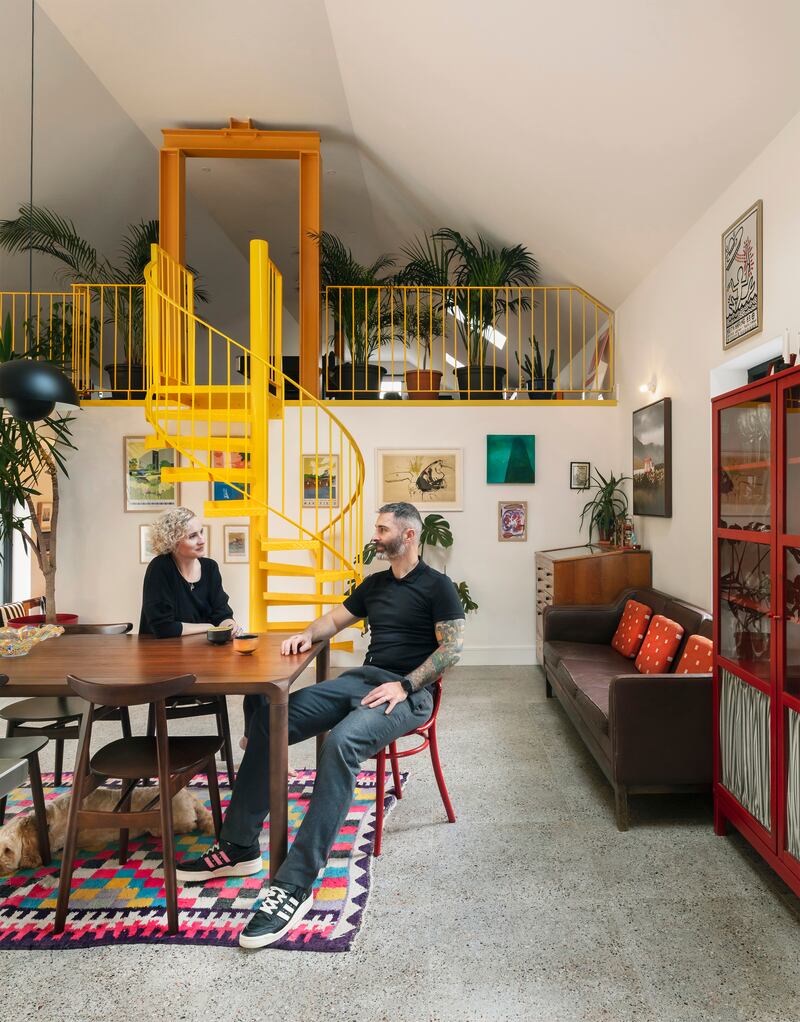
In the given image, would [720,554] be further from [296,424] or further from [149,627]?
[296,424]

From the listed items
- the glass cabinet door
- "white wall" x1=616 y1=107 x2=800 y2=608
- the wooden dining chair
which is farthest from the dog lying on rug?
"white wall" x1=616 y1=107 x2=800 y2=608

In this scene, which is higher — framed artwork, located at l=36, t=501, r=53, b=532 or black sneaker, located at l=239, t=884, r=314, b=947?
framed artwork, located at l=36, t=501, r=53, b=532

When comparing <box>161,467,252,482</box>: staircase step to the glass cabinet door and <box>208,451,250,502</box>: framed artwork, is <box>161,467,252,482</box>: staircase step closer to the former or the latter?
<box>208,451,250,502</box>: framed artwork

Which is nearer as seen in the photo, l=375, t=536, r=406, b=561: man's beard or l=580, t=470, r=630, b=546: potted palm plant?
l=375, t=536, r=406, b=561: man's beard

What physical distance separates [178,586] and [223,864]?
135 centimetres

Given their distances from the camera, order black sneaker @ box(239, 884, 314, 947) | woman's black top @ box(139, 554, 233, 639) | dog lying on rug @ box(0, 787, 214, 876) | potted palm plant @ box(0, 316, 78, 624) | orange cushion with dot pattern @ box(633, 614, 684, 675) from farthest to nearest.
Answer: potted palm plant @ box(0, 316, 78, 624)
orange cushion with dot pattern @ box(633, 614, 684, 675)
woman's black top @ box(139, 554, 233, 639)
dog lying on rug @ box(0, 787, 214, 876)
black sneaker @ box(239, 884, 314, 947)

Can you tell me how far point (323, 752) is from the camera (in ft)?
7.67

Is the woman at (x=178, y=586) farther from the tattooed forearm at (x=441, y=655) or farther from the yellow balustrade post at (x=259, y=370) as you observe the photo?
the yellow balustrade post at (x=259, y=370)

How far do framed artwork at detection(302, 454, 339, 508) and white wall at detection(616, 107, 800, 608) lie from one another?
2.62 meters

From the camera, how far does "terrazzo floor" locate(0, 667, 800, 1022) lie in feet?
5.98

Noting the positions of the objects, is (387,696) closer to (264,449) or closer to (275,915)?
(275,915)

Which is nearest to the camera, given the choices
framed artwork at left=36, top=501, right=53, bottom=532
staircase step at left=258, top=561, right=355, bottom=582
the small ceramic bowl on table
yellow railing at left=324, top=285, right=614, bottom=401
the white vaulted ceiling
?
the small ceramic bowl on table

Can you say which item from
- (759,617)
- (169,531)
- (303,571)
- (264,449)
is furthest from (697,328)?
(169,531)

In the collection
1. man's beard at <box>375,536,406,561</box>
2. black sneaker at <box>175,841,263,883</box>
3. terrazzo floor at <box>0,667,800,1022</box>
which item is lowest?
terrazzo floor at <box>0,667,800,1022</box>
